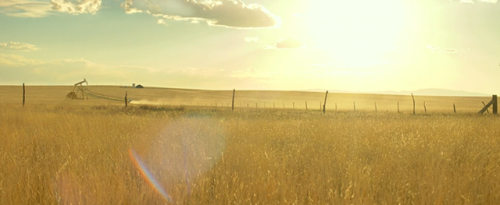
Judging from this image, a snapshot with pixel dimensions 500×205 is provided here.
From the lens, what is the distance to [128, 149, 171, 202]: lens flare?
3.59m

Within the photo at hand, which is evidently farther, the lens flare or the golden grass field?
the lens flare

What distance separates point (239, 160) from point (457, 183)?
2856 mm

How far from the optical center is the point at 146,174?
4.24m

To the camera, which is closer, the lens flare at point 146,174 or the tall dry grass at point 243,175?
the tall dry grass at point 243,175

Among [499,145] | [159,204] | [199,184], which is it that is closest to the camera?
[159,204]

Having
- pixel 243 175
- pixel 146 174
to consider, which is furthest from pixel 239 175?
pixel 146 174

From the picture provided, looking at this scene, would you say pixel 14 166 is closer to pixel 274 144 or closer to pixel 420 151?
pixel 274 144

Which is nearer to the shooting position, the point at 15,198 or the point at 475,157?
the point at 15,198

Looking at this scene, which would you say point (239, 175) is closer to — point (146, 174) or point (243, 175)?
point (243, 175)

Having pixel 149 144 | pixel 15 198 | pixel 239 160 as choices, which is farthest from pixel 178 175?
pixel 149 144

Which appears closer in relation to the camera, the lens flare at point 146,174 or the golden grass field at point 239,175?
the golden grass field at point 239,175

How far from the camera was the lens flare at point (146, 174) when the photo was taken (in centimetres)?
359

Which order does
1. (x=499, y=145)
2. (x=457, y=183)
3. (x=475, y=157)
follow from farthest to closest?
1. (x=499, y=145)
2. (x=475, y=157)
3. (x=457, y=183)

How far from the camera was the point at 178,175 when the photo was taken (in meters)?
4.23
